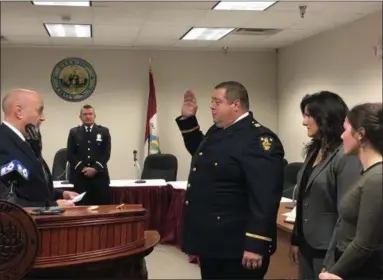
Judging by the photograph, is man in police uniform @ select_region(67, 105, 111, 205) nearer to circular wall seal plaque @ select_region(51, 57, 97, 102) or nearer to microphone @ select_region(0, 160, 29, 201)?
circular wall seal plaque @ select_region(51, 57, 97, 102)

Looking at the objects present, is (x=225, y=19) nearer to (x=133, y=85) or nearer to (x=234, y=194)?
(x=133, y=85)

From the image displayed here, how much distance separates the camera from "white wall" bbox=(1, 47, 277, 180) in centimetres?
564

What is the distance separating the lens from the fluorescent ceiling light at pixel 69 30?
17.4 feet

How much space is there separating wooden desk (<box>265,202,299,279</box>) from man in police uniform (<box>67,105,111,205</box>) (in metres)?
→ 2.01

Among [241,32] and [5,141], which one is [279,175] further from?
[241,32]

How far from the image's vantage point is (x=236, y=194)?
206 cm

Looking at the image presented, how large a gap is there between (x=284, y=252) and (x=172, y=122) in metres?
3.21

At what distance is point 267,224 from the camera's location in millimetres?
1984

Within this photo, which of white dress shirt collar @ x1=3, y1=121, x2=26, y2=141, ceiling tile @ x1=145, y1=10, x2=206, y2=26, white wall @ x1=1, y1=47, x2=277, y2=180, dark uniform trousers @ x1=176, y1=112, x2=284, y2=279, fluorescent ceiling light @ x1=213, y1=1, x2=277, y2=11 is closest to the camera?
dark uniform trousers @ x1=176, y1=112, x2=284, y2=279

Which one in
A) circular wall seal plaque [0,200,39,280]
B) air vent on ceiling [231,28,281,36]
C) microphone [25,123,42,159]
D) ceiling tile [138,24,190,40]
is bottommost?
circular wall seal plaque [0,200,39,280]

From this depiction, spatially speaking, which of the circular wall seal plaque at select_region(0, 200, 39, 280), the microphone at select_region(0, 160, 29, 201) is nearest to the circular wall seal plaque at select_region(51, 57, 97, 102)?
the microphone at select_region(0, 160, 29, 201)

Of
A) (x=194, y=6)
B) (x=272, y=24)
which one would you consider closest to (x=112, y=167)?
(x=194, y=6)

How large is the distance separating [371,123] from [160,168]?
166 inches

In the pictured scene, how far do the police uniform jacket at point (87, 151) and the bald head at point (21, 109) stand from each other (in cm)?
202
